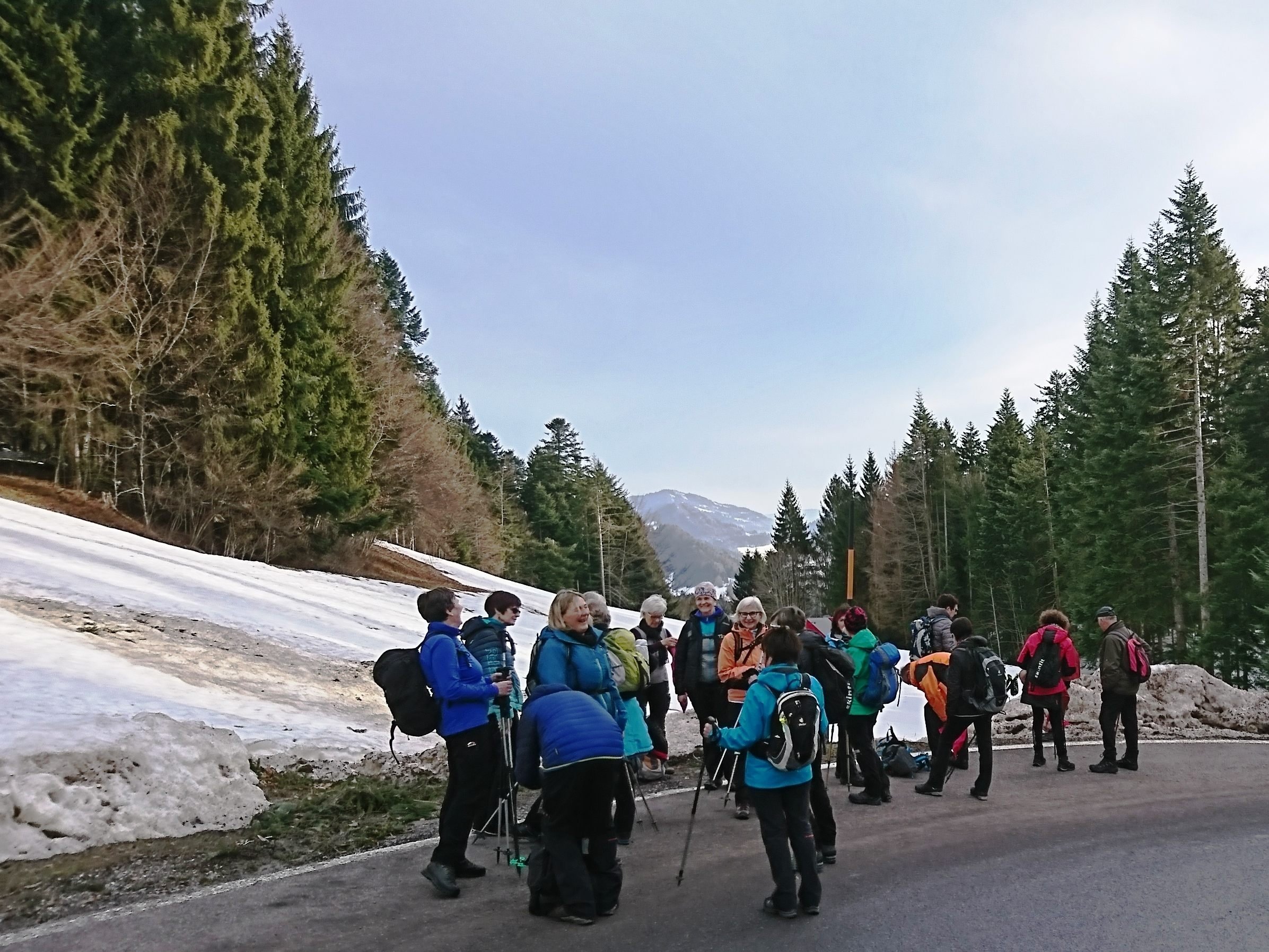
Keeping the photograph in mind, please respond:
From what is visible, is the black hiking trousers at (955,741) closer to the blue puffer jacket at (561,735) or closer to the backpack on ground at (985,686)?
the backpack on ground at (985,686)

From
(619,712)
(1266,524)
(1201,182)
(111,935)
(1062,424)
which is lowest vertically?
(111,935)

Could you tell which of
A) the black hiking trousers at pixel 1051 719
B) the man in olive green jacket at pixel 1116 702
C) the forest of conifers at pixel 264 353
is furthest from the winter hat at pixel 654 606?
the forest of conifers at pixel 264 353

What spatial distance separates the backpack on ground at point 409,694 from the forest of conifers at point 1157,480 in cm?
2392

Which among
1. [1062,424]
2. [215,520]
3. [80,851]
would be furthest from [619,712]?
[1062,424]

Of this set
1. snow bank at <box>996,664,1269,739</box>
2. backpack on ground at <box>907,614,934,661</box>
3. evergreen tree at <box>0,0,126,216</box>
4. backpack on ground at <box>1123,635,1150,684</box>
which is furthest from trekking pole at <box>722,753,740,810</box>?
evergreen tree at <box>0,0,126,216</box>

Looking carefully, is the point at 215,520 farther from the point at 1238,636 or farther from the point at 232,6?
the point at 1238,636

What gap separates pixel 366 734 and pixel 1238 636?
84.6 ft

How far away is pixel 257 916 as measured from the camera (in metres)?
5.38

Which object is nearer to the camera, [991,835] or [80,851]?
[80,851]

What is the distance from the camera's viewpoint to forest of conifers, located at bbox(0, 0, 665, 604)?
21.8 meters

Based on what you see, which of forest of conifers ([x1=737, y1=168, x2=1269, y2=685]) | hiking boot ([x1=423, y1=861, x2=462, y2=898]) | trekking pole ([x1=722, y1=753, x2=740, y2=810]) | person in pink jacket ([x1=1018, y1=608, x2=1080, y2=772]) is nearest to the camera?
hiking boot ([x1=423, y1=861, x2=462, y2=898])

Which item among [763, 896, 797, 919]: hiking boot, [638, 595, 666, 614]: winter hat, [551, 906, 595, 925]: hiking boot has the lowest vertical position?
[551, 906, 595, 925]: hiking boot

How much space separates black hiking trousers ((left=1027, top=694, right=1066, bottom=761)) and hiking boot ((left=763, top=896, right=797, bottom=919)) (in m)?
6.37

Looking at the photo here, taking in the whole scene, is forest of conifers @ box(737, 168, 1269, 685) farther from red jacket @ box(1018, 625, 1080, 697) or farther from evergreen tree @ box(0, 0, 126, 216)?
evergreen tree @ box(0, 0, 126, 216)
